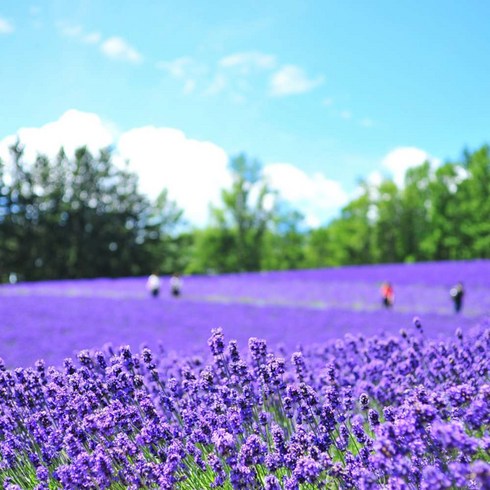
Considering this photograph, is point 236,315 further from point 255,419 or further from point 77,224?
point 77,224

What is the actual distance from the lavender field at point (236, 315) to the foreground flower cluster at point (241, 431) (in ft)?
8.99

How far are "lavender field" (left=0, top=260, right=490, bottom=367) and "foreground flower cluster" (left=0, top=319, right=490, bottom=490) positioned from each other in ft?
8.99

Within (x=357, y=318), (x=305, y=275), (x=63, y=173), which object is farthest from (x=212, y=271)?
(x=357, y=318)

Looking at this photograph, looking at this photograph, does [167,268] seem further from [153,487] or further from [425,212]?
[153,487]

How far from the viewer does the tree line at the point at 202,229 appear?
5331 centimetres

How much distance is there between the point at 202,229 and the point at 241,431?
63.1 m

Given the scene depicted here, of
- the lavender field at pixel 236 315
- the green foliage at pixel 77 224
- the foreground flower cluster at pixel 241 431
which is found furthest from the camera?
the green foliage at pixel 77 224

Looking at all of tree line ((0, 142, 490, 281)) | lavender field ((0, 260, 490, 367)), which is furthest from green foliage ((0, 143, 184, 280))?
lavender field ((0, 260, 490, 367))

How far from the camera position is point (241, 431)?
3.62 meters

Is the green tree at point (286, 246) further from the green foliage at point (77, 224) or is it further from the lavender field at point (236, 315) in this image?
the lavender field at point (236, 315)

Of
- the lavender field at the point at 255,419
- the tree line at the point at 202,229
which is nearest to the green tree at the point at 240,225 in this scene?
the tree line at the point at 202,229

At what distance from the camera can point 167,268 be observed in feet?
196

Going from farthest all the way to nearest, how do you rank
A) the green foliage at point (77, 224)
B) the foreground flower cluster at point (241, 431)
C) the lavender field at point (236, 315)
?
the green foliage at point (77, 224), the lavender field at point (236, 315), the foreground flower cluster at point (241, 431)

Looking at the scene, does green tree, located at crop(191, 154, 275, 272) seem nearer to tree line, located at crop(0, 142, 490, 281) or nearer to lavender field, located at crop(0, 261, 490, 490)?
tree line, located at crop(0, 142, 490, 281)
